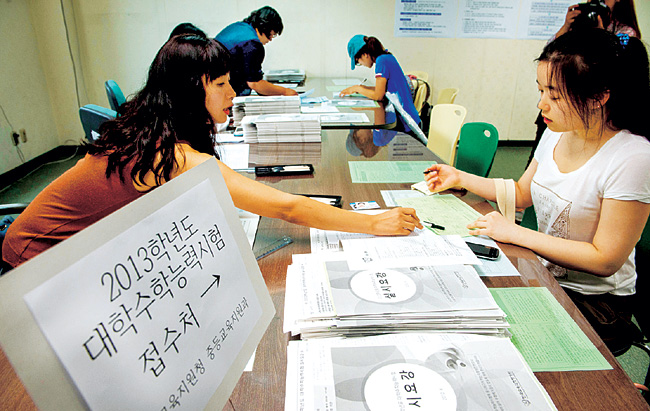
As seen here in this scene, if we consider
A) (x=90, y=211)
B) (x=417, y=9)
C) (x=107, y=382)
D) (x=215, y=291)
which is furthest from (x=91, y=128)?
(x=417, y=9)

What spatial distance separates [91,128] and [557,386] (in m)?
1.90

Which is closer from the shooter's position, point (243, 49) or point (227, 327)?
point (227, 327)

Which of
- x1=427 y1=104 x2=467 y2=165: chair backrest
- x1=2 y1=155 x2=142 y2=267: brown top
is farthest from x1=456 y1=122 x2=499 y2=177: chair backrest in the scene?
x1=2 y1=155 x2=142 y2=267: brown top

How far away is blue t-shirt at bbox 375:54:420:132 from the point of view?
2998 millimetres

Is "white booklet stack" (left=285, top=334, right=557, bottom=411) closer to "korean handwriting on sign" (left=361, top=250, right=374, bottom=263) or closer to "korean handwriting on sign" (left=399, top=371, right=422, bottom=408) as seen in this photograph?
"korean handwriting on sign" (left=399, top=371, right=422, bottom=408)

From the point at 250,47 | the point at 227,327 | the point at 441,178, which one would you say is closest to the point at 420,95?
the point at 250,47

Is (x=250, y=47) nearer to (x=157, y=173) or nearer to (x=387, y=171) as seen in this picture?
(x=387, y=171)

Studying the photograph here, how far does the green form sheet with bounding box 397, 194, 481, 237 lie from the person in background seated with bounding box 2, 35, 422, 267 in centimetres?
11

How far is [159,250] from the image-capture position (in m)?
0.40

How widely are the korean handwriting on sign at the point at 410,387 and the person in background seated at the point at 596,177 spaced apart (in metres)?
0.61

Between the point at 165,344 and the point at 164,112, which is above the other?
the point at 164,112

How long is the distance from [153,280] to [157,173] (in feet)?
2.19

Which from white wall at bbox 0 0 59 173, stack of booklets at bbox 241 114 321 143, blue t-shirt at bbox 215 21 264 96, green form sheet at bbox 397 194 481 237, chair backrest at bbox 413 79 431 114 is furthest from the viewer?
chair backrest at bbox 413 79 431 114

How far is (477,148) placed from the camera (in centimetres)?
199
